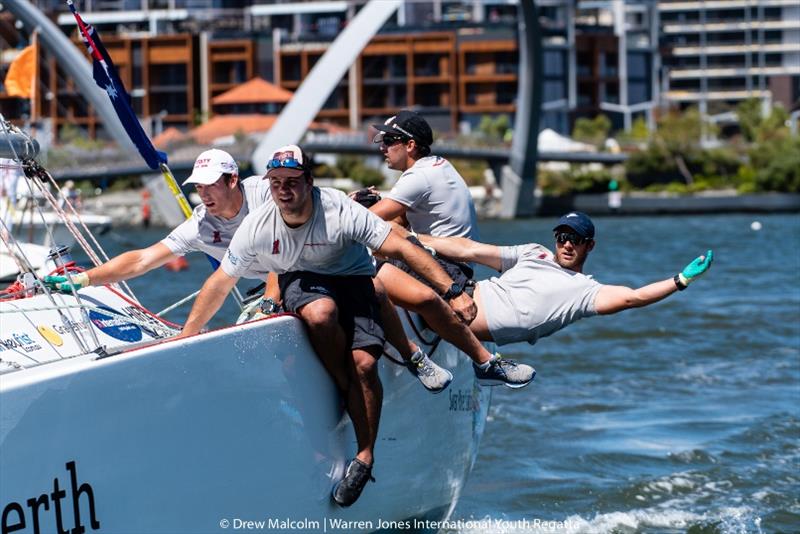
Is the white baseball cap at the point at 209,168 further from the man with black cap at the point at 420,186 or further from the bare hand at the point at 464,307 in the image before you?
the bare hand at the point at 464,307

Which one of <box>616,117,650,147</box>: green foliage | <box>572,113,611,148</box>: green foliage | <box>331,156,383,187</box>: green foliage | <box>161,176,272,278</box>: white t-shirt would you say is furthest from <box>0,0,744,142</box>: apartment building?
<box>161,176,272,278</box>: white t-shirt

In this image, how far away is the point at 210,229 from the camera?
5617mm

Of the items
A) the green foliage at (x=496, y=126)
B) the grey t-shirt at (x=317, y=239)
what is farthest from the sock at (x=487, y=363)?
the green foliage at (x=496, y=126)

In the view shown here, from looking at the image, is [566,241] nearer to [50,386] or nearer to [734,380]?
[50,386]

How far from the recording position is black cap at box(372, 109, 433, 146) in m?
5.84

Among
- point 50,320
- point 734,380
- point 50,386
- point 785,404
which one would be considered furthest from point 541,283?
point 734,380

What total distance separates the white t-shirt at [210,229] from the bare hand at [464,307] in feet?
2.77

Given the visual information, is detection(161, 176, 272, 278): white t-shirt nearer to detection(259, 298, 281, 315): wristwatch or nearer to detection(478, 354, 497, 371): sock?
detection(259, 298, 281, 315): wristwatch

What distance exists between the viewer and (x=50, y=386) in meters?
3.75

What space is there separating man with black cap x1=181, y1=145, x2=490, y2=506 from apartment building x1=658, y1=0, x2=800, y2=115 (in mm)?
108644

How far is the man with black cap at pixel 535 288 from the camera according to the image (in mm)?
5887

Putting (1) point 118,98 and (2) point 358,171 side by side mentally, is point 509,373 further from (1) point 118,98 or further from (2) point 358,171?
(2) point 358,171

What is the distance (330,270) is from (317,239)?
0.15 meters

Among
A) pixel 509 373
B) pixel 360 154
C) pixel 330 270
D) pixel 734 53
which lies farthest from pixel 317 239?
pixel 734 53
